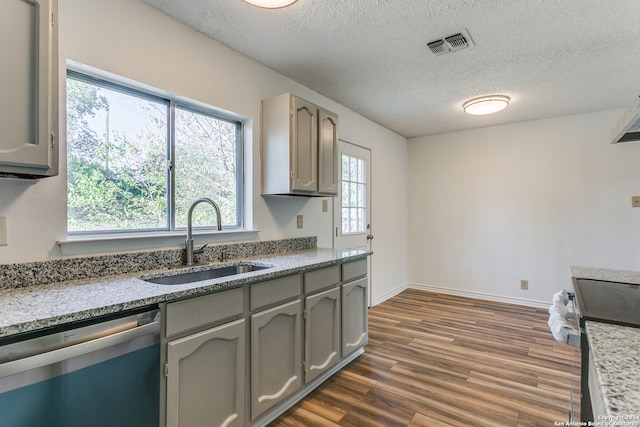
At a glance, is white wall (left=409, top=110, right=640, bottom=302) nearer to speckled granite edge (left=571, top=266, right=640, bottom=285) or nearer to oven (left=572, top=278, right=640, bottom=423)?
speckled granite edge (left=571, top=266, right=640, bottom=285)

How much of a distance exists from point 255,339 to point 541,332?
3019 millimetres

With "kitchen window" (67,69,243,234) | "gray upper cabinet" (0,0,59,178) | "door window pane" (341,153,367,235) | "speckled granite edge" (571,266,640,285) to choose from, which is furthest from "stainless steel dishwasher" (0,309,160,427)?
"door window pane" (341,153,367,235)

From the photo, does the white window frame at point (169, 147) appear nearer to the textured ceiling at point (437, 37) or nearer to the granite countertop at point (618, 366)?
the textured ceiling at point (437, 37)

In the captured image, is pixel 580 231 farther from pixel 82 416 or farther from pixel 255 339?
pixel 82 416

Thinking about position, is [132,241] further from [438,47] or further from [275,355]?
[438,47]

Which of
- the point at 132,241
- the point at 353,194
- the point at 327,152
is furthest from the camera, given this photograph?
the point at 353,194

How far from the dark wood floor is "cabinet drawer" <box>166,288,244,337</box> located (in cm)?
81

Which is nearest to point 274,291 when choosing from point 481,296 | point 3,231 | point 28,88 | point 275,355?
point 275,355

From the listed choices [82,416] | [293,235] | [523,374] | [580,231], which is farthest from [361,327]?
[580,231]

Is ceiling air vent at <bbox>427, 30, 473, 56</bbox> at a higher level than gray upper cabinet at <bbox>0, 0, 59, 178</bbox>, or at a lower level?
higher

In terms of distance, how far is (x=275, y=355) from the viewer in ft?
6.07

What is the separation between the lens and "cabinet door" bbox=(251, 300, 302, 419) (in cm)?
172

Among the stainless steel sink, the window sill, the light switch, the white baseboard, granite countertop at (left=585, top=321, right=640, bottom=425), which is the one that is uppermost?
the light switch

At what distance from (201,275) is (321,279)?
766 mm
